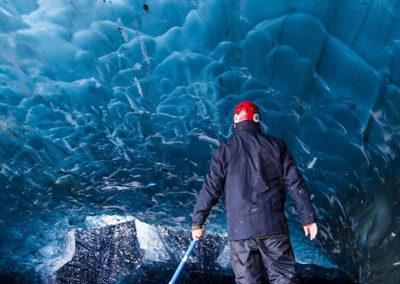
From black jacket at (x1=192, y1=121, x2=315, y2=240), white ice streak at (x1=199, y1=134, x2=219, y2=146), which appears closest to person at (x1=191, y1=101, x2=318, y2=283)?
black jacket at (x1=192, y1=121, x2=315, y2=240)

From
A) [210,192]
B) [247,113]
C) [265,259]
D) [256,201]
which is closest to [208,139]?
[247,113]

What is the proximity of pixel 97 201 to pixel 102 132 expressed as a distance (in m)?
1.15

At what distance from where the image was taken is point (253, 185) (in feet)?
5.64

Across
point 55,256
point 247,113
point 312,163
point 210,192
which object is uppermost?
point 247,113

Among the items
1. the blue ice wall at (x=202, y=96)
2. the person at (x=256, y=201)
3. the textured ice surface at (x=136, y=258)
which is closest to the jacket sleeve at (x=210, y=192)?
the person at (x=256, y=201)

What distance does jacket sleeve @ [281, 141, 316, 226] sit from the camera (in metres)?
1.70

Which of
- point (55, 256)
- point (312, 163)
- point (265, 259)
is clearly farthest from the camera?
point (55, 256)

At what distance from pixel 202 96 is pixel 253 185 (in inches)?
39.8

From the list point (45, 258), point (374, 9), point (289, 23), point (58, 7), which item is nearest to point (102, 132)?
point (58, 7)

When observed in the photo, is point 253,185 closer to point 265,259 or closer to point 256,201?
point 256,201

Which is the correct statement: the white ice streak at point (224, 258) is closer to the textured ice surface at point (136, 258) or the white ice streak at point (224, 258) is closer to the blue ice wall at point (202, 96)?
the textured ice surface at point (136, 258)

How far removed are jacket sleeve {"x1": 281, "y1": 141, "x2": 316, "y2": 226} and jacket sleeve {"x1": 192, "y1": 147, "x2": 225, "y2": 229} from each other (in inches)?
13.2

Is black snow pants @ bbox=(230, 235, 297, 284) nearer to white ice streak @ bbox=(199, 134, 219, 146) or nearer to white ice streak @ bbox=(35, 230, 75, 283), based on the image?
white ice streak @ bbox=(199, 134, 219, 146)

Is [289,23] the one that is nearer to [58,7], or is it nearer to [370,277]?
[58,7]
